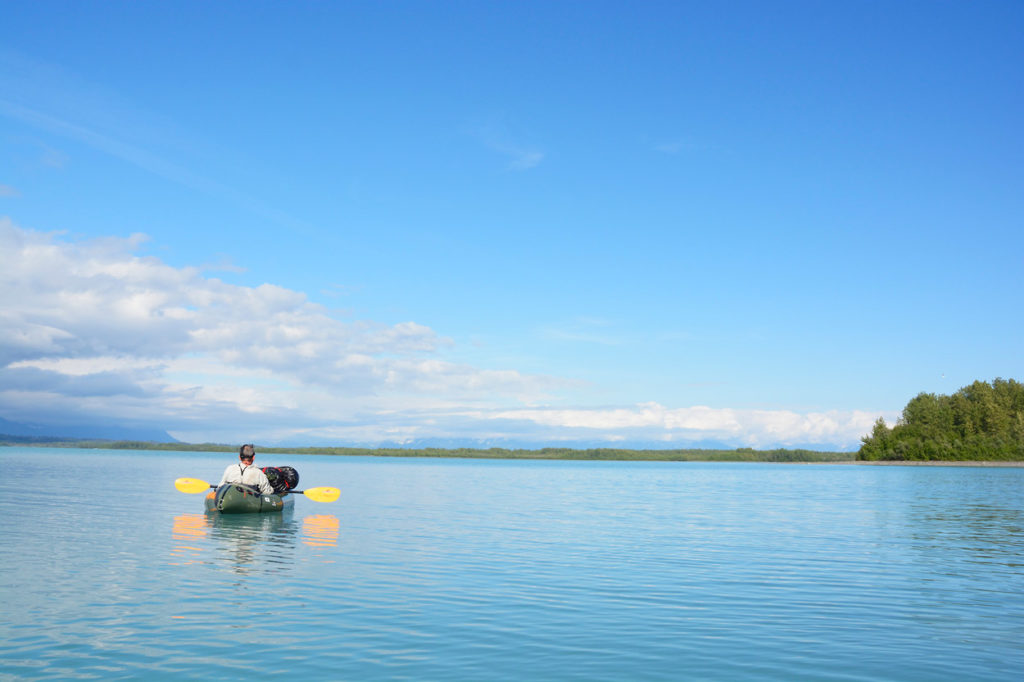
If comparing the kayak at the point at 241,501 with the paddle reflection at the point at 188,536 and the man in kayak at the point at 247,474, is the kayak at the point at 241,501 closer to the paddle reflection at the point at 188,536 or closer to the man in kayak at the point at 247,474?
the man in kayak at the point at 247,474

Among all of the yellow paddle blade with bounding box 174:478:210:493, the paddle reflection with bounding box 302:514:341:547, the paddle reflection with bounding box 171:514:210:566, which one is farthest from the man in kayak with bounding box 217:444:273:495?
the yellow paddle blade with bounding box 174:478:210:493

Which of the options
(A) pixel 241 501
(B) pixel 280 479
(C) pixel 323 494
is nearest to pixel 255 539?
(A) pixel 241 501

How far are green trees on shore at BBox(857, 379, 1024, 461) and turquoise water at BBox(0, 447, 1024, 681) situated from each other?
128m

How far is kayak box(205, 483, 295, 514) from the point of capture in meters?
30.5

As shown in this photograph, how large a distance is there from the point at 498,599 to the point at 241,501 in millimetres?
18053

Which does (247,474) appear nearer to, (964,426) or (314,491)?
(314,491)

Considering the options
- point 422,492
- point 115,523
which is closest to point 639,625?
point 115,523

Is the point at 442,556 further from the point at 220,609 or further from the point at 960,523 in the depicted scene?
the point at 960,523

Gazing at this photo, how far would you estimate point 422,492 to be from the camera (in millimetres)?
52969

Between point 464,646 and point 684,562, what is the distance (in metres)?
11.3

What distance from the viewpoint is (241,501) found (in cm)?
3070

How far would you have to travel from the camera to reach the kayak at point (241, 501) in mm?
30531

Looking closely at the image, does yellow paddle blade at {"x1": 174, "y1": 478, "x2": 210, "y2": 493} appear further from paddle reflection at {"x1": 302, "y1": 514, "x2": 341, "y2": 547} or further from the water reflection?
paddle reflection at {"x1": 302, "y1": 514, "x2": 341, "y2": 547}

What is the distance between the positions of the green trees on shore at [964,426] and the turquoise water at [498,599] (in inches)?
5036
